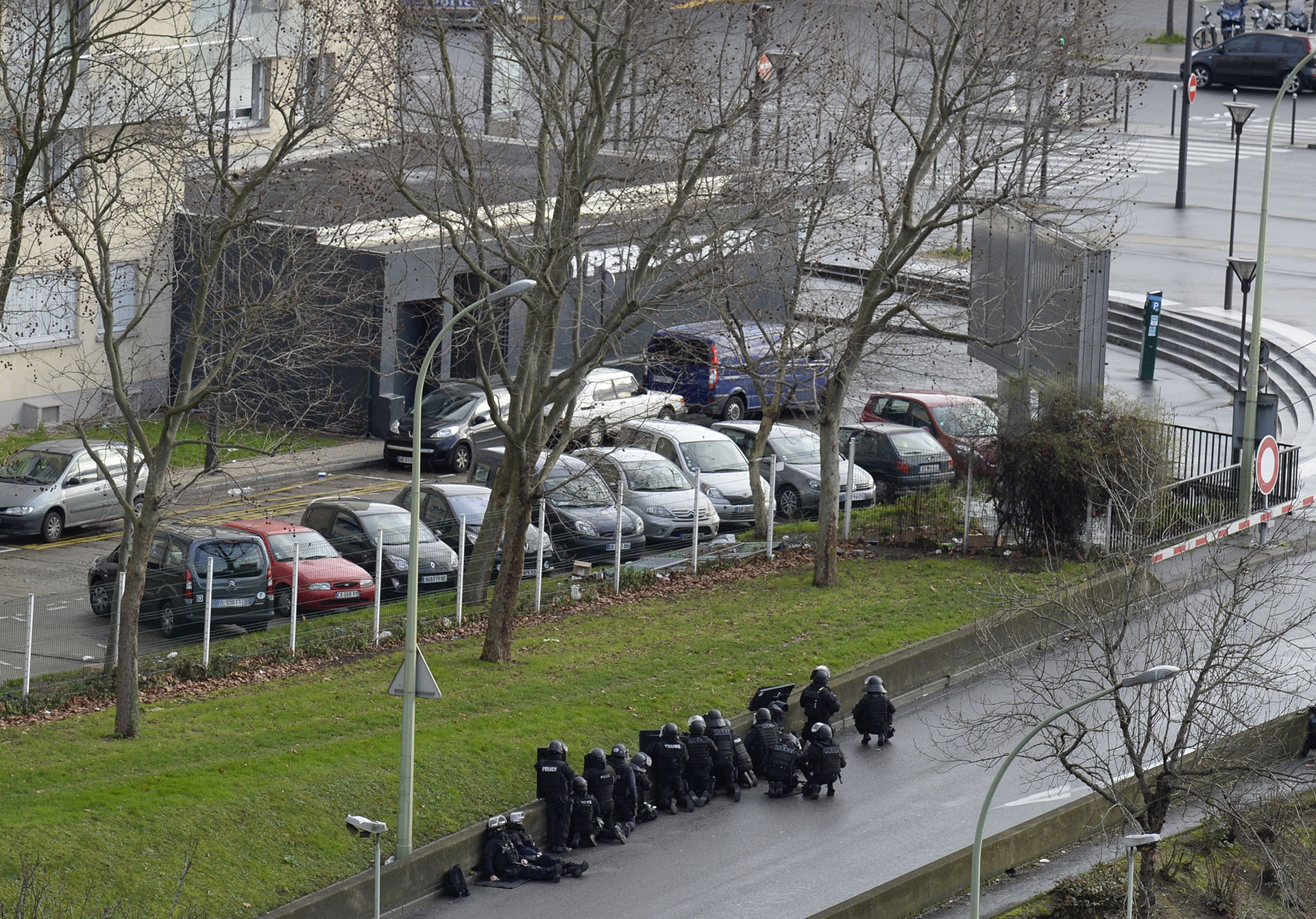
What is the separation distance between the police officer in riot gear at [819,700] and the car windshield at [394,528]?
6.69 meters

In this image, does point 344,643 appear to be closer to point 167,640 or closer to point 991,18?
point 167,640

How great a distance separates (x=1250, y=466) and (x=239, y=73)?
75.1 ft

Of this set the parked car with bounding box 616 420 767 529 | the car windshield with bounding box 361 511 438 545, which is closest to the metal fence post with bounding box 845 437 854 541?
the parked car with bounding box 616 420 767 529

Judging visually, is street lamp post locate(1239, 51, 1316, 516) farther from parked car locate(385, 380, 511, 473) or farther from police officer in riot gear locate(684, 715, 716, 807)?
parked car locate(385, 380, 511, 473)

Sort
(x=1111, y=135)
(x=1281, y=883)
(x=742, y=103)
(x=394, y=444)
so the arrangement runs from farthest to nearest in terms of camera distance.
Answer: (x=1111, y=135) < (x=394, y=444) < (x=742, y=103) < (x=1281, y=883)

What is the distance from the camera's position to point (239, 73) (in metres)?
37.6

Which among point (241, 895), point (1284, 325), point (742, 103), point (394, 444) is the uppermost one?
point (742, 103)

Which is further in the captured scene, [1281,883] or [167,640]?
[167,640]

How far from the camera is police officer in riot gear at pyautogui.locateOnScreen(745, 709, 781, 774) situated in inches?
764

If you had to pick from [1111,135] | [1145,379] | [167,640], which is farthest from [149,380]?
[1111,135]

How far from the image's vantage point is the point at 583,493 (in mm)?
26625

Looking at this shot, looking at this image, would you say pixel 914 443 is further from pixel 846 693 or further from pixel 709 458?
pixel 846 693

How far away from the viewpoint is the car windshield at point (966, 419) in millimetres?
28406

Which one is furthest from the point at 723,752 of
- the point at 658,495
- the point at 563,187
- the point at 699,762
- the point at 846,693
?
the point at 658,495
